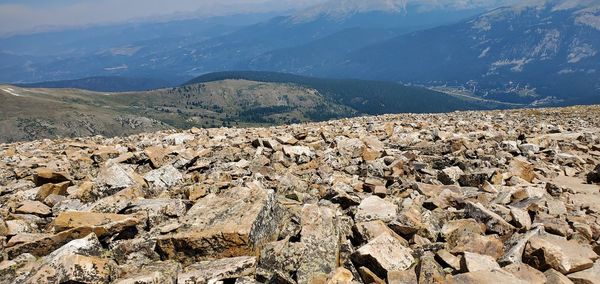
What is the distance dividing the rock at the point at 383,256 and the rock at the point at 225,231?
207cm

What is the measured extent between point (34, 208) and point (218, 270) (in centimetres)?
704

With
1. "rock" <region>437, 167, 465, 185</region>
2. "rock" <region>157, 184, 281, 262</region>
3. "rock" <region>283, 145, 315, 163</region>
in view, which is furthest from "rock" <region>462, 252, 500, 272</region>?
"rock" <region>283, 145, 315, 163</region>

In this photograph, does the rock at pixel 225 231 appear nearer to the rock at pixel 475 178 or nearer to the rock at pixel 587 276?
the rock at pixel 587 276

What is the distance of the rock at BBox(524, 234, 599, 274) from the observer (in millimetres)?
8023

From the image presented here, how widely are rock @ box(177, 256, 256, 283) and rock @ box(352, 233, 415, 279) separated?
2.11 meters

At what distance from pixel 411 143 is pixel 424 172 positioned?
7.13 metres

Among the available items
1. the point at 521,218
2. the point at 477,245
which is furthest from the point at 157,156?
the point at 521,218

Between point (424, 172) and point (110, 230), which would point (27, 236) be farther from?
point (424, 172)

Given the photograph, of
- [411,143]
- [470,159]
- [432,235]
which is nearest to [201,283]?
[432,235]

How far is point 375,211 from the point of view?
10617 millimetres

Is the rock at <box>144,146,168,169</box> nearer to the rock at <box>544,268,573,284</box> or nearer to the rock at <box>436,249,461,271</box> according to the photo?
the rock at <box>436,249,461,271</box>

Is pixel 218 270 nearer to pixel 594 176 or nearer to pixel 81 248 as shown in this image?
pixel 81 248

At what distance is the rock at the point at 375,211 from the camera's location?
33.9 feet

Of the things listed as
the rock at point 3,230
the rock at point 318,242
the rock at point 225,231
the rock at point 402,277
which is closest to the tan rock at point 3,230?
the rock at point 3,230
